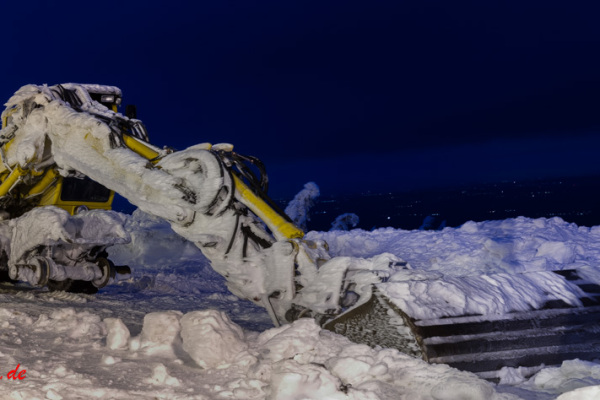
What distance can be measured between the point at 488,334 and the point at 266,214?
148 cm

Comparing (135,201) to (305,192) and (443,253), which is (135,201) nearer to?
(443,253)

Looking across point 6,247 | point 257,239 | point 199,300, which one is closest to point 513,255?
point 199,300

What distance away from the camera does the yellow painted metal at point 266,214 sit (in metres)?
3.63

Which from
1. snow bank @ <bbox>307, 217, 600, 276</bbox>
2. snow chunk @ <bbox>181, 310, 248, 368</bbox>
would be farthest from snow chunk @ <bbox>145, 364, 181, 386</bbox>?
snow bank @ <bbox>307, 217, 600, 276</bbox>

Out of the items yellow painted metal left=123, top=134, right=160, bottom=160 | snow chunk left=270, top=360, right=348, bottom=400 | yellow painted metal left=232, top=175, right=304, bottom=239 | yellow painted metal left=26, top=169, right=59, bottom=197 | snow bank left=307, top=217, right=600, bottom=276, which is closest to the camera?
snow chunk left=270, top=360, right=348, bottom=400

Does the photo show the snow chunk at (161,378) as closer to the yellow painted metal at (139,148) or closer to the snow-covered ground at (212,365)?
the snow-covered ground at (212,365)

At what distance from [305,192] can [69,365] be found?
12.7 metres

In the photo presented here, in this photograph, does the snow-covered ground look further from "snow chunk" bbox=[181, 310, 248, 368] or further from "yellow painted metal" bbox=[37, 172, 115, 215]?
"yellow painted metal" bbox=[37, 172, 115, 215]

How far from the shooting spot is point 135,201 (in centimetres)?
372

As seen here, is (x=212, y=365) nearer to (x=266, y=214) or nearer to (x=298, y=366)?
(x=298, y=366)

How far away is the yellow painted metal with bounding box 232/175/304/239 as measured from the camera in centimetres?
363

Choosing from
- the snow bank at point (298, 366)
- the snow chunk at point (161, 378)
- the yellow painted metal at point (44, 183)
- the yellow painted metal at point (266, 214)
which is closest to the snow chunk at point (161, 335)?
the snow bank at point (298, 366)

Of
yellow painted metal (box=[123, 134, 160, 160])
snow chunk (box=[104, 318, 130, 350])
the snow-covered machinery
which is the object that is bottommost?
snow chunk (box=[104, 318, 130, 350])

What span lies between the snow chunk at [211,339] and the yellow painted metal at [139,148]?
4.42 ft
